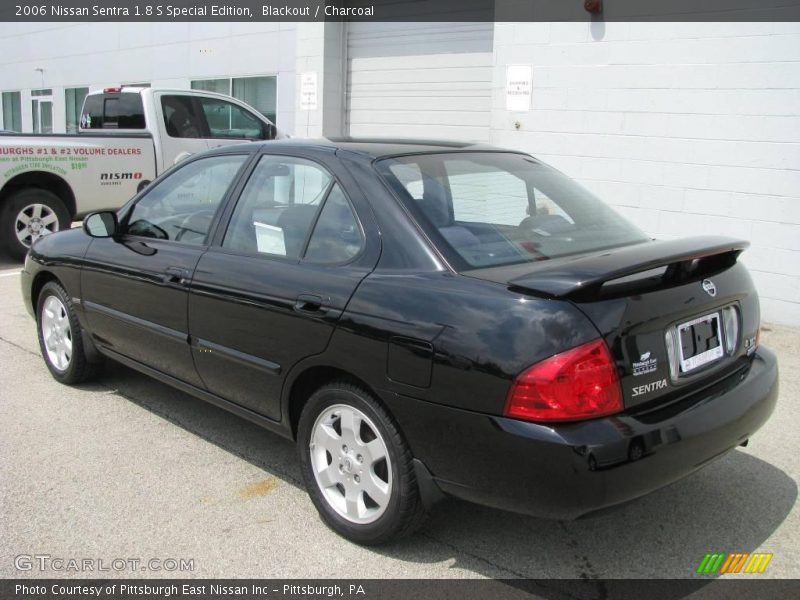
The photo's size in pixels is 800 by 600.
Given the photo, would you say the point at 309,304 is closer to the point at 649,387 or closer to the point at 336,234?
the point at 336,234

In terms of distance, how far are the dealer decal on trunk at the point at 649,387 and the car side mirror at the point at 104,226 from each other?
3.14 m

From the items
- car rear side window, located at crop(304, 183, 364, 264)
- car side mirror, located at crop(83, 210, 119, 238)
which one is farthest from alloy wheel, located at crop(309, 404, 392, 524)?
car side mirror, located at crop(83, 210, 119, 238)

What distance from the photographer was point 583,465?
253 cm

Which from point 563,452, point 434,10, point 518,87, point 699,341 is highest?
point 434,10

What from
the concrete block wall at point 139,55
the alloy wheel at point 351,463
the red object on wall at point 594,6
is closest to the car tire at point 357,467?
the alloy wheel at point 351,463

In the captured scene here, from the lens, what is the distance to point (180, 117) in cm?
1031

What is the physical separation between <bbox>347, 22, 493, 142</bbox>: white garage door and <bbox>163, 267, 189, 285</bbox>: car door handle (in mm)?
5693

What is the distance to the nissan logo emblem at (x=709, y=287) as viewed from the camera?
3.01 m

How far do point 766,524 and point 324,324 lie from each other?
2.14 m

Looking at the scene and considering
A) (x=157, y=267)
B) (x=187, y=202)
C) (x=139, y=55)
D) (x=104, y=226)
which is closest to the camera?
(x=157, y=267)

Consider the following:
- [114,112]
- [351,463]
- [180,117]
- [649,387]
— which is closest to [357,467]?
[351,463]

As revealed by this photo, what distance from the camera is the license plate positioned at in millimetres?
2878

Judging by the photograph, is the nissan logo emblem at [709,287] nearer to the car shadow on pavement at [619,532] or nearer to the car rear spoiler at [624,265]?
the car rear spoiler at [624,265]

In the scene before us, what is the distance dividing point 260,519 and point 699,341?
199 cm
